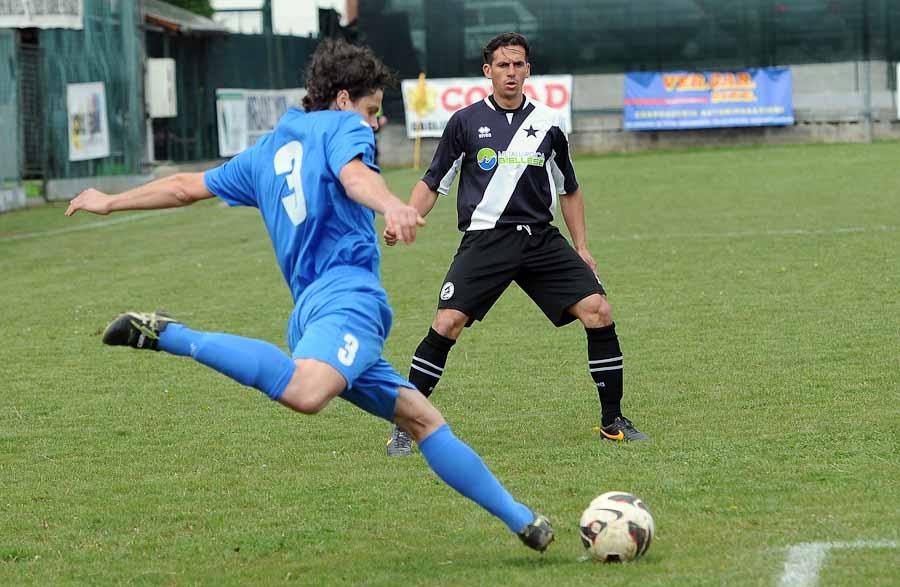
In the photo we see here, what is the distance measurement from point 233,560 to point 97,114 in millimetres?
23391

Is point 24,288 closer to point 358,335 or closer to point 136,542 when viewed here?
point 136,542

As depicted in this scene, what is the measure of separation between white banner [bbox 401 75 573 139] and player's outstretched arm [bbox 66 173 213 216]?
3175cm

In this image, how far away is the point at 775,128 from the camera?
35781 mm

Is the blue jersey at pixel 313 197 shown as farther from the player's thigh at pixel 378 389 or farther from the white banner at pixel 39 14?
the white banner at pixel 39 14

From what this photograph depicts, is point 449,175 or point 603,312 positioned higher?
point 449,175

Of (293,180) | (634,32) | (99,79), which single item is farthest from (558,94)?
(293,180)

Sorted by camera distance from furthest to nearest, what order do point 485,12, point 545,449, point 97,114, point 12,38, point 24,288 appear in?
1. point 485,12
2. point 97,114
3. point 12,38
4. point 24,288
5. point 545,449

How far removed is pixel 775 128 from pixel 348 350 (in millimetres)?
32806

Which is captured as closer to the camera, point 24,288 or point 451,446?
point 451,446

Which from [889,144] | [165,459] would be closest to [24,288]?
[165,459]

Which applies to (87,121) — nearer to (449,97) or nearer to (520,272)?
(449,97)

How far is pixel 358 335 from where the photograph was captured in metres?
4.49

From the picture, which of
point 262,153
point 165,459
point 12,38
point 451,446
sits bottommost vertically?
point 165,459

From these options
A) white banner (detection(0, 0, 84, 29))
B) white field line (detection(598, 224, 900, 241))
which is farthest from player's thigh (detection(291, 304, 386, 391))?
white banner (detection(0, 0, 84, 29))
